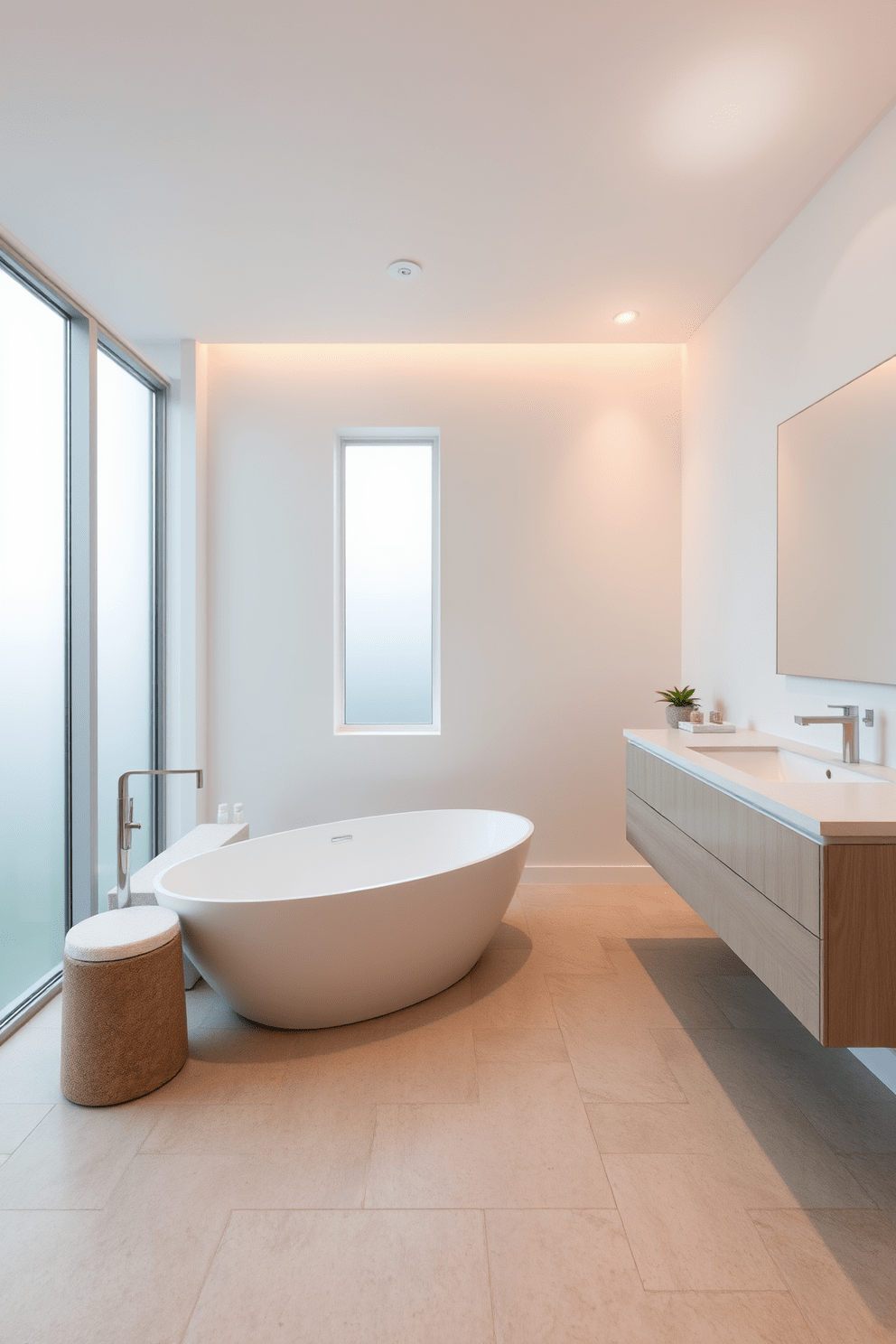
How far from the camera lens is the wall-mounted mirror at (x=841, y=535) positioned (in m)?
2.04

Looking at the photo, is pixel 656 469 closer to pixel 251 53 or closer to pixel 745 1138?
pixel 251 53

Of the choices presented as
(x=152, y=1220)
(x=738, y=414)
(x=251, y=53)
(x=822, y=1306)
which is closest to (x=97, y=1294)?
(x=152, y=1220)

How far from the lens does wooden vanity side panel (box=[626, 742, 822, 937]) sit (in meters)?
→ 1.48

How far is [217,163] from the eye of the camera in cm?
223

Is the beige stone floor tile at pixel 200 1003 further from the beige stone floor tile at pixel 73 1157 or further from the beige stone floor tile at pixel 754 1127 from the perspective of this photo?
the beige stone floor tile at pixel 754 1127

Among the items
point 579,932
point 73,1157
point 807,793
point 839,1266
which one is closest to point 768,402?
point 807,793

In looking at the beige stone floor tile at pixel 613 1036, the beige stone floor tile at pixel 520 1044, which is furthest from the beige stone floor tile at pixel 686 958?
the beige stone floor tile at pixel 520 1044

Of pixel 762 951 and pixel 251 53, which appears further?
pixel 251 53

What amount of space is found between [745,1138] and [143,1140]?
1448 mm

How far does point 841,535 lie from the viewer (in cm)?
225

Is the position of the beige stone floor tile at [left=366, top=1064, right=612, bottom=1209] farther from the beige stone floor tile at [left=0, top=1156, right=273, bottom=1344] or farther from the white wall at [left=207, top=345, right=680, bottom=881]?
the white wall at [left=207, top=345, right=680, bottom=881]

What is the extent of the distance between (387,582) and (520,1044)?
90.8 inches

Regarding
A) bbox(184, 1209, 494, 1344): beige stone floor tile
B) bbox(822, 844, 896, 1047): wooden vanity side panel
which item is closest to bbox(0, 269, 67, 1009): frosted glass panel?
bbox(184, 1209, 494, 1344): beige stone floor tile

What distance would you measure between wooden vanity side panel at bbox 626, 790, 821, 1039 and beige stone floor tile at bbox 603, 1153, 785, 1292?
1.42ft
